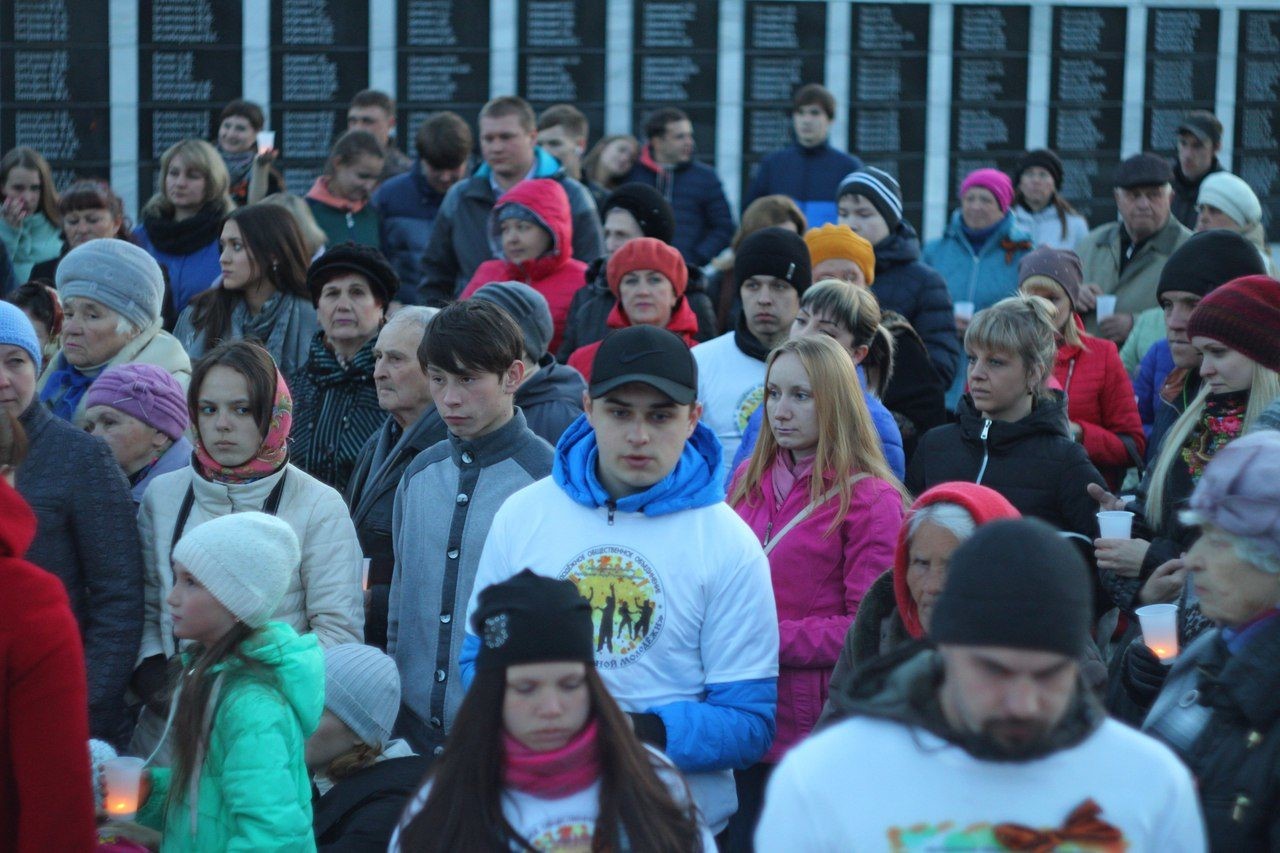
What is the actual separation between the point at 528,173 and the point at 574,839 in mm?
5911

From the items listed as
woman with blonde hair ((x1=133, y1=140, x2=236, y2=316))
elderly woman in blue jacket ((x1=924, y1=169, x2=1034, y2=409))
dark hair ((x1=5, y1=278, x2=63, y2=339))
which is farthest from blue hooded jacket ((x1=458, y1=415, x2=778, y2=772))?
elderly woman in blue jacket ((x1=924, y1=169, x2=1034, y2=409))

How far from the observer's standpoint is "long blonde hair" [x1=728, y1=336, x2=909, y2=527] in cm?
446

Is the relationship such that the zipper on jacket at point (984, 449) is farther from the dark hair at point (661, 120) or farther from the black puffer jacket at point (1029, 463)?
the dark hair at point (661, 120)

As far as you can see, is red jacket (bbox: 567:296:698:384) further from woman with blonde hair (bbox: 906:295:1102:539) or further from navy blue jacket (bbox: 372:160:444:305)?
navy blue jacket (bbox: 372:160:444:305)

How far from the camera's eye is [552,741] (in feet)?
9.39

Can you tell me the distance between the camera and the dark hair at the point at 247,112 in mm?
9875

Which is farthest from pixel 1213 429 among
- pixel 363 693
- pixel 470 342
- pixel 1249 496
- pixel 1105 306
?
pixel 1105 306

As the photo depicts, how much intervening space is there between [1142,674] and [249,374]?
102 inches

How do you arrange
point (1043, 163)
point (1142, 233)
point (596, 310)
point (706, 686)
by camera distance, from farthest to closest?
point (1043, 163), point (1142, 233), point (596, 310), point (706, 686)

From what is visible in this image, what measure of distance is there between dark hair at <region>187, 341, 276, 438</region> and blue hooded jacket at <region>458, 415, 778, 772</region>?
1213 mm

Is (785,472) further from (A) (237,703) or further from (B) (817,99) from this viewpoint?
(B) (817,99)

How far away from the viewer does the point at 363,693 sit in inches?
154

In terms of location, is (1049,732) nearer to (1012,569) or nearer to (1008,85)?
(1012,569)

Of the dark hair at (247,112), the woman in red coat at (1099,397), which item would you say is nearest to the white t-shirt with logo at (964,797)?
the woman in red coat at (1099,397)
